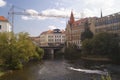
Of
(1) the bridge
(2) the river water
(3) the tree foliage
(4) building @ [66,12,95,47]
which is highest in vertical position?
(4) building @ [66,12,95,47]

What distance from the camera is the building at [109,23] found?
101 meters

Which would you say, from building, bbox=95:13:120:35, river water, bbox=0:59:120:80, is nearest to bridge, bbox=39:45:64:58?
building, bbox=95:13:120:35

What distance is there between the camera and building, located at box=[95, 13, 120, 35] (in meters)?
101

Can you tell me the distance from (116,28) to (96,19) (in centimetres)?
1851

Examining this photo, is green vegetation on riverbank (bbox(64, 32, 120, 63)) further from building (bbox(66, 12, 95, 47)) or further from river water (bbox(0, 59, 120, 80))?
building (bbox(66, 12, 95, 47))

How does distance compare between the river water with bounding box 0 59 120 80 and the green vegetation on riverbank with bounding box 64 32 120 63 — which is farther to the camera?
the green vegetation on riverbank with bounding box 64 32 120 63

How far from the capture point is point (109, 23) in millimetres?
106188

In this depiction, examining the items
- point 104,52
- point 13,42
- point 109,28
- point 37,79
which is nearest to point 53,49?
point 109,28

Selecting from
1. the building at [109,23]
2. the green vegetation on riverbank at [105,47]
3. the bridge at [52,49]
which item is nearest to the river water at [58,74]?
the green vegetation on riverbank at [105,47]

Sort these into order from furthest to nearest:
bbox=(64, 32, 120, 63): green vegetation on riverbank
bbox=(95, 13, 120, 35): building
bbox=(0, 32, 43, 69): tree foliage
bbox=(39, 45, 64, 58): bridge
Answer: bbox=(39, 45, 64, 58): bridge < bbox=(95, 13, 120, 35): building < bbox=(64, 32, 120, 63): green vegetation on riverbank < bbox=(0, 32, 43, 69): tree foliage

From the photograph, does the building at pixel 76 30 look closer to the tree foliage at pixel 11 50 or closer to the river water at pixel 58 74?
the river water at pixel 58 74

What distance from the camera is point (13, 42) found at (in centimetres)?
5822

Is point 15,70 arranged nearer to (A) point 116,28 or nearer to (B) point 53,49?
(A) point 116,28

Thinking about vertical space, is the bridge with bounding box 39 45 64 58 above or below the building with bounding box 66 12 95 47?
below
